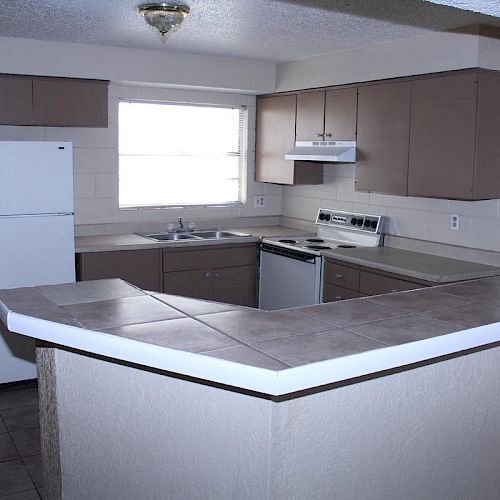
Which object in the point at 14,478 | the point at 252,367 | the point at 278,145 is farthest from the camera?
the point at 278,145

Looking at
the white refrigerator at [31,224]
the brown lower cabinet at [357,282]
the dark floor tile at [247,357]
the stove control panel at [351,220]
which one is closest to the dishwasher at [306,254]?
the stove control panel at [351,220]

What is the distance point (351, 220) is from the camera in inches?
208

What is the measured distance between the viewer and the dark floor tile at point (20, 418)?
12.8 ft

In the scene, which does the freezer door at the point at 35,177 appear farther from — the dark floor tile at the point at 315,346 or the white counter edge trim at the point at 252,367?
the dark floor tile at the point at 315,346

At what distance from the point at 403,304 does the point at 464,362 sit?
293 mm

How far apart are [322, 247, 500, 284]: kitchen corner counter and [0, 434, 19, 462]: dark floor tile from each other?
2.40 m

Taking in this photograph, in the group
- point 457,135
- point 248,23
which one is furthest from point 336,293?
point 248,23

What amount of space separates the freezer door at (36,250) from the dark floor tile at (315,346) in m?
2.88

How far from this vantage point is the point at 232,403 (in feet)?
6.30

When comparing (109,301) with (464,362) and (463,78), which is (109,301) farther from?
(463,78)

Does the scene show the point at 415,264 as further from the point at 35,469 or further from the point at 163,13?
the point at 35,469

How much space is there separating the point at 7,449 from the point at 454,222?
10.3ft

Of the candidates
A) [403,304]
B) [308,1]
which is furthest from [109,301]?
[308,1]

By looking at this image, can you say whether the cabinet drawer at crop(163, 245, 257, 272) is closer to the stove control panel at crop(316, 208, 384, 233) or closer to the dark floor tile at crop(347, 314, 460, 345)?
the stove control panel at crop(316, 208, 384, 233)
